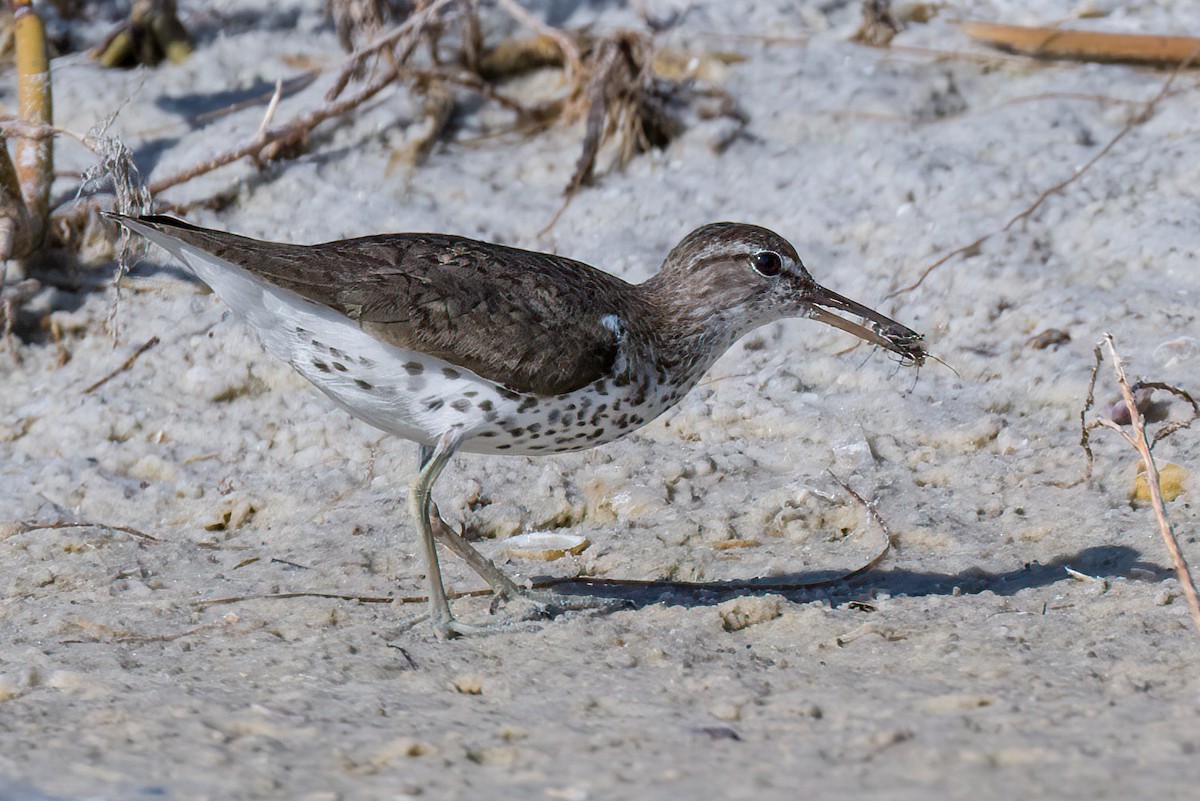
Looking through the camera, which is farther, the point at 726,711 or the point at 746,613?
the point at 746,613

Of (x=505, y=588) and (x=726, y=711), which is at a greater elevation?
(x=505, y=588)

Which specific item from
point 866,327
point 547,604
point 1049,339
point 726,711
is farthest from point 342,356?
point 1049,339

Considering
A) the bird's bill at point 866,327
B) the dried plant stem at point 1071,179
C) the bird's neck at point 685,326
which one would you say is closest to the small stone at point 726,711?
the bird's neck at point 685,326

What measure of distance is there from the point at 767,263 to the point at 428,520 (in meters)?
1.40

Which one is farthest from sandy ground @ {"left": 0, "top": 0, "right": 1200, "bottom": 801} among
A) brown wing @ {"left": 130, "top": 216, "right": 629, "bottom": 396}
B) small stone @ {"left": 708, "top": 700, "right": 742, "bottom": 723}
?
brown wing @ {"left": 130, "top": 216, "right": 629, "bottom": 396}

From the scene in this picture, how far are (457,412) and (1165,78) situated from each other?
457 centimetres

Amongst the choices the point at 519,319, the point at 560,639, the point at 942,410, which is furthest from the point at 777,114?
the point at 560,639

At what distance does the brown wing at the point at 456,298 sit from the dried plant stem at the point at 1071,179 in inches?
88.7

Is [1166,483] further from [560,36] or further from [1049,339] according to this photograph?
[560,36]

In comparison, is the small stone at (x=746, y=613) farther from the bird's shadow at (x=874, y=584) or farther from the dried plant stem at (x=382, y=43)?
the dried plant stem at (x=382, y=43)

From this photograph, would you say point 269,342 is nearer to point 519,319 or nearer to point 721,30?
point 519,319

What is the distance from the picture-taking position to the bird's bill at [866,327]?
4.59 m

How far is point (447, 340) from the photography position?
149 inches

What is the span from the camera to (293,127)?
6.64 meters
